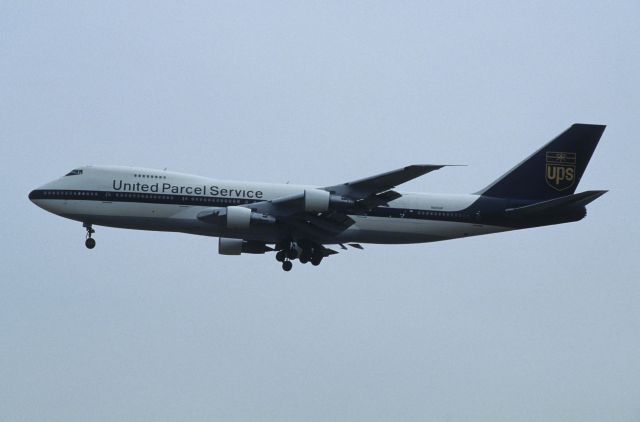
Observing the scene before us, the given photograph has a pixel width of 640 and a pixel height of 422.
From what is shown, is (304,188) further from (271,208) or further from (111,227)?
(111,227)

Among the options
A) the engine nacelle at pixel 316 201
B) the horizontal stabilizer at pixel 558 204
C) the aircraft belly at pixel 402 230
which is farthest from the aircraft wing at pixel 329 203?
the horizontal stabilizer at pixel 558 204

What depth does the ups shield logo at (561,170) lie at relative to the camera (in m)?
51.6

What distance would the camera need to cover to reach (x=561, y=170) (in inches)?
2036

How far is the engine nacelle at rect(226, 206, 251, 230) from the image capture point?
4506 cm

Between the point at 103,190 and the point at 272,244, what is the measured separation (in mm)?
8658

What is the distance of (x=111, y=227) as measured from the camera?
47.7 metres

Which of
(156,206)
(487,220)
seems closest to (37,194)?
(156,206)

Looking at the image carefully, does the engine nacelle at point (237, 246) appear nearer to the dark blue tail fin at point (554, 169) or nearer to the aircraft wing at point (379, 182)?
the aircraft wing at point (379, 182)

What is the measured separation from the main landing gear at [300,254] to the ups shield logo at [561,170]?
12790 mm

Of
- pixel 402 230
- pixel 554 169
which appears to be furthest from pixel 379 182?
pixel 554 169

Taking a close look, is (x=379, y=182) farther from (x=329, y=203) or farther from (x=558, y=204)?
(x=558, y=204)

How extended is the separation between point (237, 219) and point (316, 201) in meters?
3.69

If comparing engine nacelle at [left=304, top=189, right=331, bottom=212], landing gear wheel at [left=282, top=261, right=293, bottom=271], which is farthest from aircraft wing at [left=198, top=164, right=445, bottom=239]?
landing gear wheel at [left=282, top=261, right=293, bottom=271]

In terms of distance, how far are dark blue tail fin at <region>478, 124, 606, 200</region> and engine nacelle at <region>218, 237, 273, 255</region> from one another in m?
11.8
